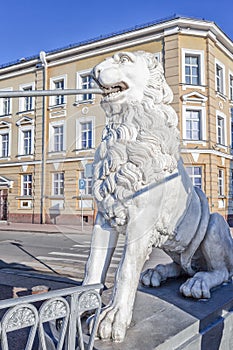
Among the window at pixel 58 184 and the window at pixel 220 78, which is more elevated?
the window at pixel 220 78

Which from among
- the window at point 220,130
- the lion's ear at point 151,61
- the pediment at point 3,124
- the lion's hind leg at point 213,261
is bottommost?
the lion's hind leg at point 213,261

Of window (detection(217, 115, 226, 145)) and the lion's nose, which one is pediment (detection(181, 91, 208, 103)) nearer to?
window (detection(217, 115, 226, 145))

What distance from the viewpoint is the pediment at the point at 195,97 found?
14.2 m

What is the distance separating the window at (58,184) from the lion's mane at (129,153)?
0.22 metres

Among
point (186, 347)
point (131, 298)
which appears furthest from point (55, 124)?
point (186, 347)

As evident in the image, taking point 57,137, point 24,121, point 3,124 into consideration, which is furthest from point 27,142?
point 57,137

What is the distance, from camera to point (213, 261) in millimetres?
2551

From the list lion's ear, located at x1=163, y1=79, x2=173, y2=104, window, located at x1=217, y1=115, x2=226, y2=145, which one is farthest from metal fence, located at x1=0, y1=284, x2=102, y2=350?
window, located at x1=217, y1=115, x2=226, y2=145

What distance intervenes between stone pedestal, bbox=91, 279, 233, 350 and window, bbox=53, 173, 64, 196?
820 millimetres

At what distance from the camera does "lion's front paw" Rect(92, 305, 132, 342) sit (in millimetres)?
1692

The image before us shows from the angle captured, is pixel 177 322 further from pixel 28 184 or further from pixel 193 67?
pixel 193 67

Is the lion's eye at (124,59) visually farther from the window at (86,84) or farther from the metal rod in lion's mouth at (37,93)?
the metal rod in lion's mouth at (37,93)

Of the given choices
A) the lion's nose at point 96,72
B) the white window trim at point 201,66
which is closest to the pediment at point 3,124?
the lion's nose at point 96,72

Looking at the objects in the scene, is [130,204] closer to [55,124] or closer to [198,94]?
[55,124]
